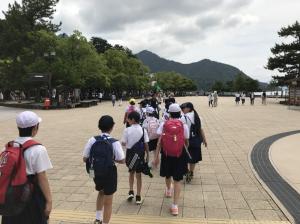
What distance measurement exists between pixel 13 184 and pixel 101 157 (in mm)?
1445

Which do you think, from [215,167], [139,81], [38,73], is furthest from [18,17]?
[215,167]

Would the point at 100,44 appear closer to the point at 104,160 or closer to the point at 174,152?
the point at 174,152

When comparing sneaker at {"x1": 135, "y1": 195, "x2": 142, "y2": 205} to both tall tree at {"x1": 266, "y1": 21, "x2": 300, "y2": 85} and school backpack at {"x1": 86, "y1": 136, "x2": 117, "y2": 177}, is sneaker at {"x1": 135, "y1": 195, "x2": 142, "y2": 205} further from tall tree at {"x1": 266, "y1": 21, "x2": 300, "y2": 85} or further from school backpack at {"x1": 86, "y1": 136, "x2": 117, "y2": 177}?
tall tree at {"x1": 266, "y1": 21, "x2": 300, "y2": 85}

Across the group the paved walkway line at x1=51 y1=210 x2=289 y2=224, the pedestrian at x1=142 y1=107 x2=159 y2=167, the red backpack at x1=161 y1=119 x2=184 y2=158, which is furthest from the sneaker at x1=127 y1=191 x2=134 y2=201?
the pedestrian at x1=142 y1=107 x2=159 y2=167

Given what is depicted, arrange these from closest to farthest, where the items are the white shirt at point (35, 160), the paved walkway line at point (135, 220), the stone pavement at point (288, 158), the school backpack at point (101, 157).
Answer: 1. the white shirt at point (35, 160)
2. the school backpack at point (101, 157)
3. the paved walkway line at point (135, 220)
4. the stone pavement at point (288, 158)

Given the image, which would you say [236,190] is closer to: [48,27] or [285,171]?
[285,171]

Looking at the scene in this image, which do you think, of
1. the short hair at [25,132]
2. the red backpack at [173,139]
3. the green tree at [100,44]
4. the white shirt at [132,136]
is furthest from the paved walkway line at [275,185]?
the green tree at [100,44]

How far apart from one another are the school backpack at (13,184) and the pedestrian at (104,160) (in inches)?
53.4

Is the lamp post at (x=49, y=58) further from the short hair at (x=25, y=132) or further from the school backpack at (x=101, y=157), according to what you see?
the short hair at (x=25, y=132)

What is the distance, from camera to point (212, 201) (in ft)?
20.7

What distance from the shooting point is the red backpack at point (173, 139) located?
5680 mm

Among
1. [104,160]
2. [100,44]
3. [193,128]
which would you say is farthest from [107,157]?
[100,44]

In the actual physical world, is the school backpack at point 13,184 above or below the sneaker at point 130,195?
above

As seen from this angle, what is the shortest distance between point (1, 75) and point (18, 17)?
6.79 metres
